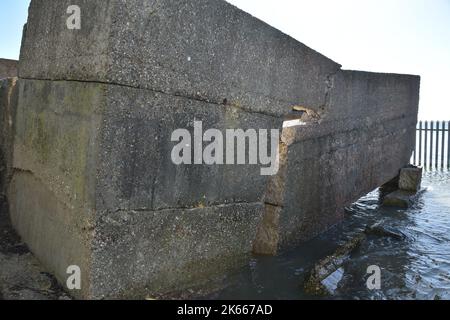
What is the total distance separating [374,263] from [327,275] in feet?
2.81

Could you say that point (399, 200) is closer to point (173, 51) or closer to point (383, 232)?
point (383, 232)

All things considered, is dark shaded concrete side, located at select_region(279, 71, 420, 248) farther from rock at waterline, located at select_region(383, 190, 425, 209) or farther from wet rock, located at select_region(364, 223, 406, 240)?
wet rock, located at select_region(364, 223, 406, 240)

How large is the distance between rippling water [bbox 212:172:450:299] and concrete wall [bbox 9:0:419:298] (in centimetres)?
27

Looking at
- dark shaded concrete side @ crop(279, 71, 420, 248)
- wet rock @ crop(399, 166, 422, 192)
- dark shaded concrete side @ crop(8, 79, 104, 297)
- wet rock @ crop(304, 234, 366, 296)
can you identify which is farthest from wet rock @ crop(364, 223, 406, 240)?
dark shaded concrete side @ crop(8, 79, 104, 297)

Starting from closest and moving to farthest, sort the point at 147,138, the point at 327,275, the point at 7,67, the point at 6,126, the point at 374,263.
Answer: the point at 147,138, the point at 327,275, the point at 6,126, the point at 374,263, the point at 7,67

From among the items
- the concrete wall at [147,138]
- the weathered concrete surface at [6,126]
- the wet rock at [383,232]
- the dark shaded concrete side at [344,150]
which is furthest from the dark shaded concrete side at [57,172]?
the wet rock at [383,232]

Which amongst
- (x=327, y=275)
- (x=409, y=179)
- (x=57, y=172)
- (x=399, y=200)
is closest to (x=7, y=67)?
(x=57, y=172)

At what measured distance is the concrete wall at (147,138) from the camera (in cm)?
237

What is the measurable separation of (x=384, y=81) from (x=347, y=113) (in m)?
1.44

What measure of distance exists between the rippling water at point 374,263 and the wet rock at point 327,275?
0.06 metres

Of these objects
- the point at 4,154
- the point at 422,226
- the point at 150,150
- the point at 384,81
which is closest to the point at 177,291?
the point at 150,150

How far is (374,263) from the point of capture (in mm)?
3934

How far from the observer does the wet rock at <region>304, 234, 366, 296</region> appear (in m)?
3.12
